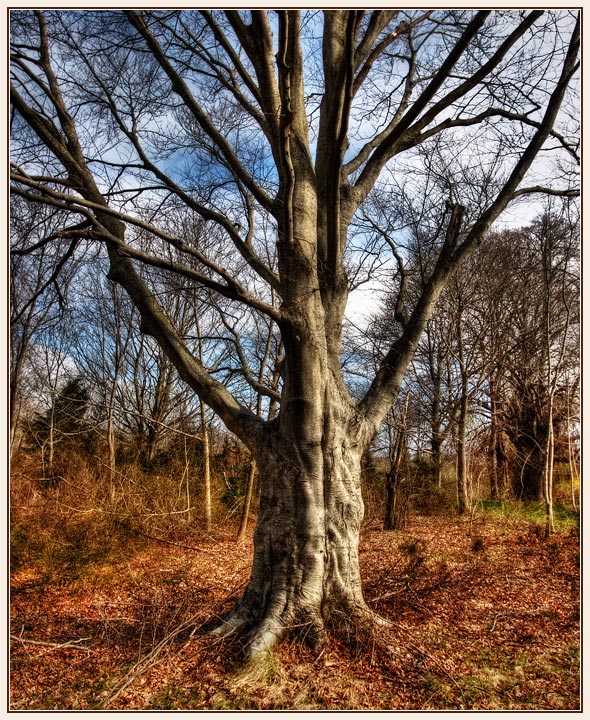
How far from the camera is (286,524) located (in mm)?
4508

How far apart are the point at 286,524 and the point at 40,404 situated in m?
14.4

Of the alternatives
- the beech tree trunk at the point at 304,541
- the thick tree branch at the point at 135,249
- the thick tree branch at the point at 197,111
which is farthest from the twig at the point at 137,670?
the thick tree branch at the point at 197,111

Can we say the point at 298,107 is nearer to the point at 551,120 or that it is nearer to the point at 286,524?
the point at 551,120

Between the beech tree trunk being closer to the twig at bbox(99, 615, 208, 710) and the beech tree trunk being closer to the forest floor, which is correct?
the forest floor

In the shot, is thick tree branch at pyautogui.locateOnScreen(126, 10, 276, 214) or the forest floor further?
thick tree branch at pyautogui.locateOnScreen(126, 10, 276, 214)

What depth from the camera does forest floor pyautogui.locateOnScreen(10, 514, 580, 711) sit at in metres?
3.72

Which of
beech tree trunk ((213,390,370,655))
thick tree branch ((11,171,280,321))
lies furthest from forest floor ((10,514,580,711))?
thick tree branch ((11,171,280,321))

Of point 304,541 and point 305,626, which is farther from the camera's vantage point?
point 304,541

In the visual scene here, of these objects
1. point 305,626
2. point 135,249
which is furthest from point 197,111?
point 305,626

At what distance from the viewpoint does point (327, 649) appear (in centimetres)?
421

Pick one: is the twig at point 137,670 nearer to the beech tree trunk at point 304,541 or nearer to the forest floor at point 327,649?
the forest floor at point 327,649

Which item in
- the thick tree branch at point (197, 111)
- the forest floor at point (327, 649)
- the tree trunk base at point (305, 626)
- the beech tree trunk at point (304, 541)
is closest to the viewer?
the forest floor at point (327, 649)

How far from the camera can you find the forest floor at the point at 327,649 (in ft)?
12.2

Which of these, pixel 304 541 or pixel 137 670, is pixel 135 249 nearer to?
pixel 304 541
